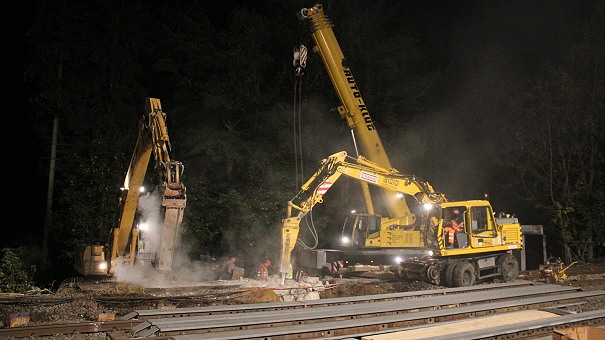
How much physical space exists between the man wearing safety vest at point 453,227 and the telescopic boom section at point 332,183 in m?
0.68

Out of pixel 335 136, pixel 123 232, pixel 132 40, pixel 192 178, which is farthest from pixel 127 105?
pixel 123 232

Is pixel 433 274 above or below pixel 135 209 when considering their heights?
below

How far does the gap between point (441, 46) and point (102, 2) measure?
21054 millimetres

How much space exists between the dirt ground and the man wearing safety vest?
1.56 m

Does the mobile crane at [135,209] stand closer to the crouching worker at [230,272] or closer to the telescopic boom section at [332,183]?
the telescopic boom section at [332,183]

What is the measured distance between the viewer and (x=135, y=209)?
48.9ft

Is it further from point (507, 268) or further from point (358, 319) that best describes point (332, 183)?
point (507, 268)

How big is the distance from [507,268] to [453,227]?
259cm

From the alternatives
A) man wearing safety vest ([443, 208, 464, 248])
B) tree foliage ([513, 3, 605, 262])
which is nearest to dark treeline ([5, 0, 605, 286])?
tree foliage ([513, 3, 605, 262])

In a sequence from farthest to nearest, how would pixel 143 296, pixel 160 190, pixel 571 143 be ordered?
pixel 571 143, pixel 143 296, pixel 160 190

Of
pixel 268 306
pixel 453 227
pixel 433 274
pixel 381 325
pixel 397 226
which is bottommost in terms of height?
pixel 381 325

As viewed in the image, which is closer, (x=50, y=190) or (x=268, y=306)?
(x=268, y=306)

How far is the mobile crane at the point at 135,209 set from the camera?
12.1 metres

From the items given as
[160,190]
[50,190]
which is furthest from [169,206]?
[50,190]
